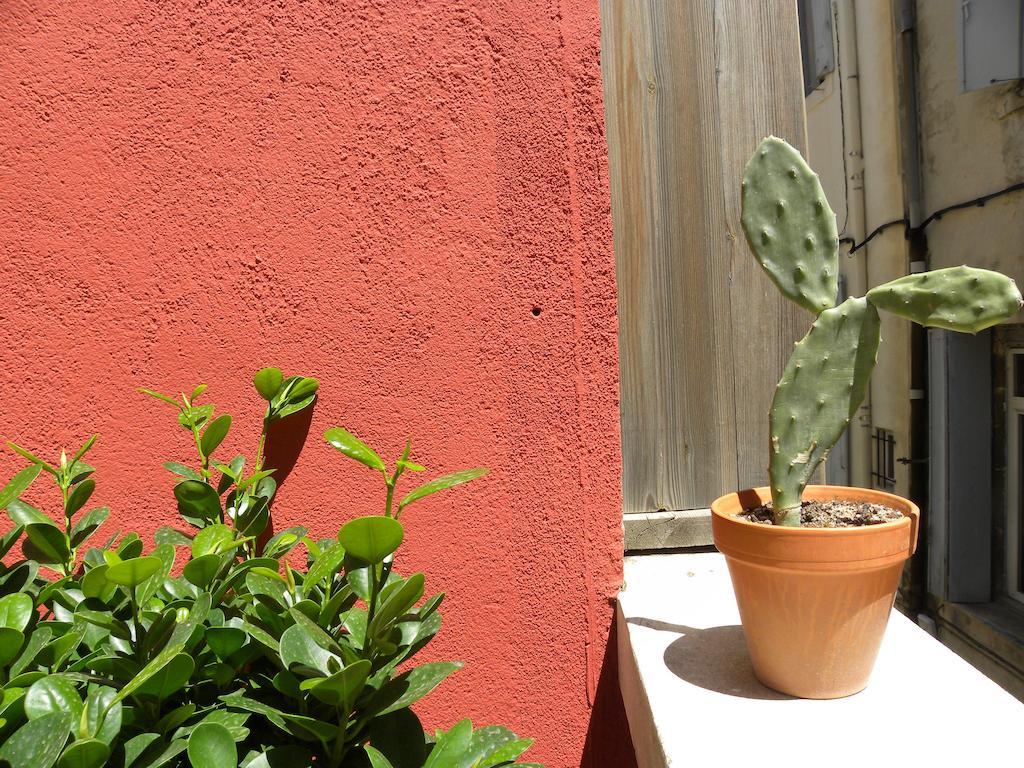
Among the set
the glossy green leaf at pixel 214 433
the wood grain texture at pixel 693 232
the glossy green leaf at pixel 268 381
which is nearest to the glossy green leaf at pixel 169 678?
the glossy green leaf at pixel 214 433

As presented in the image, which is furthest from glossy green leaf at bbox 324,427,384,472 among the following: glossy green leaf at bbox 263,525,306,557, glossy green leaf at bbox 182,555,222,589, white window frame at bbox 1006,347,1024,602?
white window frame at bbox 1006,347,1024,602

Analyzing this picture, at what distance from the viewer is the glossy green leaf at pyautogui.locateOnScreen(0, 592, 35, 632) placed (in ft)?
2.72

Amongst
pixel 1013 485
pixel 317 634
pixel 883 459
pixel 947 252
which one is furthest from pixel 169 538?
pixel 883 459

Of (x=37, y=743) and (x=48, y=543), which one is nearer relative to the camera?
(x=37, y=743)

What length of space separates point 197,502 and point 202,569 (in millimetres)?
343

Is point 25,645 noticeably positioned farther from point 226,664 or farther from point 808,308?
point 808,308

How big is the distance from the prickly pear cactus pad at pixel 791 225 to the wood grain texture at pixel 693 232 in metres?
0.39

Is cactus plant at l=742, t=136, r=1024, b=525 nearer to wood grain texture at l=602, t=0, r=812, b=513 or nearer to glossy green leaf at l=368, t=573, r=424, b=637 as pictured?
wood grain texture at l=602, t=0, r=812, b=513

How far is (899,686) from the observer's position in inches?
46.3

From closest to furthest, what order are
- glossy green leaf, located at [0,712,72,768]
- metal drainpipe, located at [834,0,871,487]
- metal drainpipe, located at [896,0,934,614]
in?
glossy green leaf, located at [0,712,72,768], metal drainpipe, located at [896,0,934,614], metal drainpipe, located at [834,0,871,487]

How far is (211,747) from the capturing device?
27.1 inches

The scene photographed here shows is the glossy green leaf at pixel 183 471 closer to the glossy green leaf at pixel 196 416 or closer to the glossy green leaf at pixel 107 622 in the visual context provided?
the glossy green leaf at pixel 196 416

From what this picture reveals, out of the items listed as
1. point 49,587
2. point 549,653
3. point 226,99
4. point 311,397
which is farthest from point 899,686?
point 226,99

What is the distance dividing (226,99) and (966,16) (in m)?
4.66
